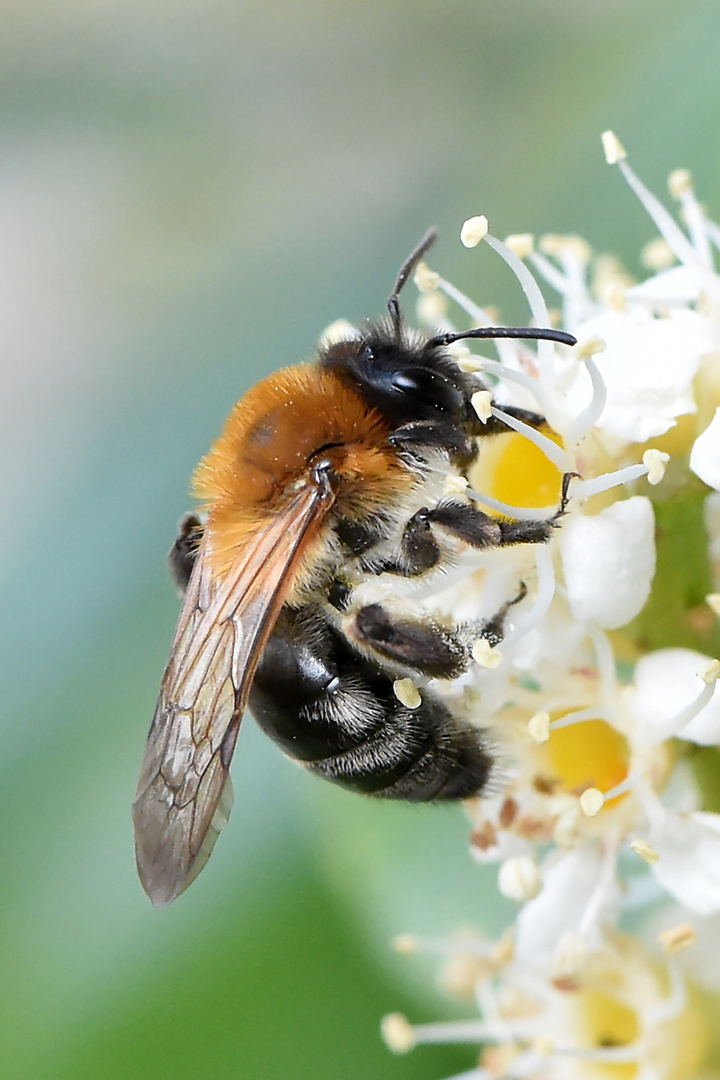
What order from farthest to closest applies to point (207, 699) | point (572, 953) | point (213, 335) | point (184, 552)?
point (213, 335) → point (184, 552) → point (572, 953) → point (207, 699)

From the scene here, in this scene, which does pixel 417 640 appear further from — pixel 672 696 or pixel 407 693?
pixel 672 696

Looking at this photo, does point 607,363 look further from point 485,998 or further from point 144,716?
point 144,716

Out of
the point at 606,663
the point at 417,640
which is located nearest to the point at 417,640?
→ the point at 417,640

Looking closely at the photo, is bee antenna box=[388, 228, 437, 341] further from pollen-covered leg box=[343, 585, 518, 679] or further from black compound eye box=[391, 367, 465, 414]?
pollen-covered leg box=[343, 585, 518, 679]

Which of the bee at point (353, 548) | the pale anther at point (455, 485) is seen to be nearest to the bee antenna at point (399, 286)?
the bee at point (353, 548)

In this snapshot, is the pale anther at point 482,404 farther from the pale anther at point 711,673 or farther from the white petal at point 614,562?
the pale anther at point 711,673


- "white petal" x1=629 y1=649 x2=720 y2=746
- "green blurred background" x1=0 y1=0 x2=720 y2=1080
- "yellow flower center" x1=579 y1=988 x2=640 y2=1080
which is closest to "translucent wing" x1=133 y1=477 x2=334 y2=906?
"white petal" x1=629 y1=649 x2=720 y2=746

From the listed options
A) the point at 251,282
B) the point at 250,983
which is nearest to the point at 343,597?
the point at 250,983
